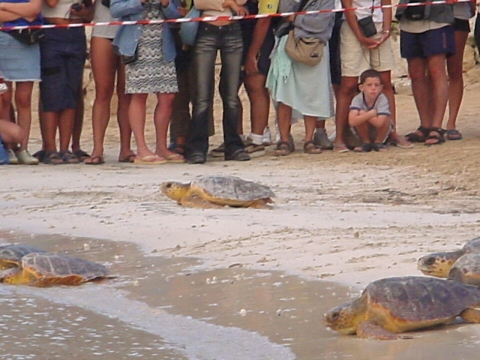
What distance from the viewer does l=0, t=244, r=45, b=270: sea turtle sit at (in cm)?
534

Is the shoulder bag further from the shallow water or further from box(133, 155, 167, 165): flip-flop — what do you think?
the shallow water

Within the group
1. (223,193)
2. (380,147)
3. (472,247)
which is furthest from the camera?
(380,147)

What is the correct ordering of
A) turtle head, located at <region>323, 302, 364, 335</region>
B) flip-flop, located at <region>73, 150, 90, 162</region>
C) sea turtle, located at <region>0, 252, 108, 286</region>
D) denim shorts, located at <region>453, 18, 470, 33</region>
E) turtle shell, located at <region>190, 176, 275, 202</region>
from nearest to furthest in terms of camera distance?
turtle head, located at <region>323, 302, 364, 335</region> < sea turtle, located at <region>0, 252, 108, 286</region> < turtle shell, located at <region>190, 176, 275, 202</region> < flip-flop, located at <region>73, 150, 90, 162</region> < denim shorts, located at <region>453, 18, 470, 33</region>

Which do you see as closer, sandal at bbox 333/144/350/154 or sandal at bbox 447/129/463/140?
sandal at bbox 333/144/350/154

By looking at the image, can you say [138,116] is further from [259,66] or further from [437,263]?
[437,263]

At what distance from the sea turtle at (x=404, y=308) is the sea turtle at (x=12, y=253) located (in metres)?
1.94

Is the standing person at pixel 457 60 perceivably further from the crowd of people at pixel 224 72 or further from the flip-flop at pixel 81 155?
the flip-flop at pixel 81 155

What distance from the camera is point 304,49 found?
892 cm

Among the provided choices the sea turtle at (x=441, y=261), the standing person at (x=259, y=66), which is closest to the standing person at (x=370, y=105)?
the standing person at (x=259, y=66)

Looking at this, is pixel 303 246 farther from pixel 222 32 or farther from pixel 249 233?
pixel 222 32

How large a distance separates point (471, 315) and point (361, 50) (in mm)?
5385

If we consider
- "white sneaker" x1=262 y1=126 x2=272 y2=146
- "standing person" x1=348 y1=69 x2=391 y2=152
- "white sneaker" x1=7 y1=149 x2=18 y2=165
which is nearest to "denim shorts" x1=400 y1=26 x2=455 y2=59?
"standing person" x1=348 y1=69 x2=391 y2=152

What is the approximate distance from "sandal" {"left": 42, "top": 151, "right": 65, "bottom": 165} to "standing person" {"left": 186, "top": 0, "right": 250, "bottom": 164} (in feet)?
3.46

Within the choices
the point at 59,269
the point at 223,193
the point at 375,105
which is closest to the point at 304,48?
the point at 375,105
